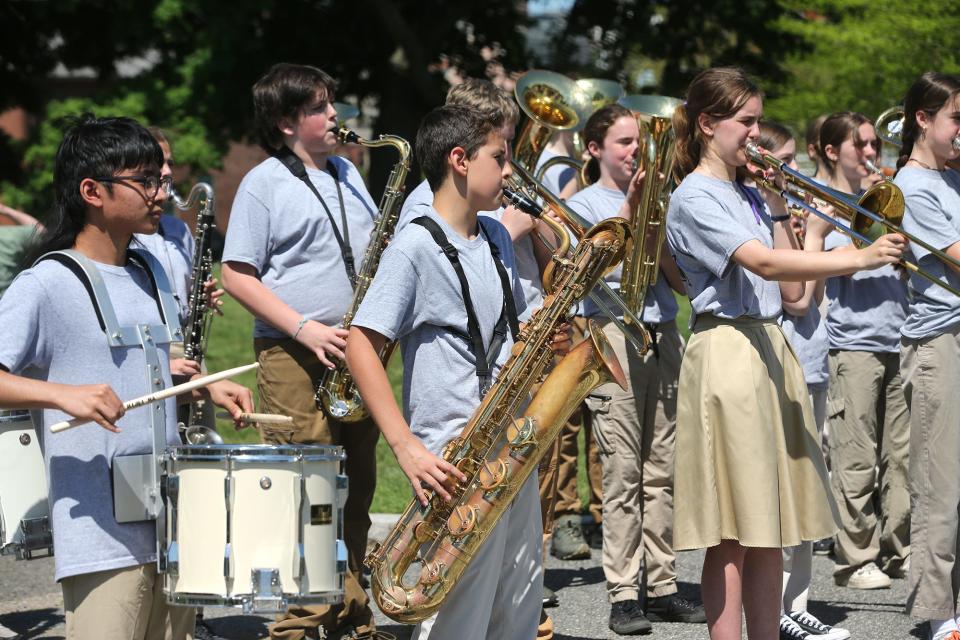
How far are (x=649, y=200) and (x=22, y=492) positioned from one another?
3.08 meters

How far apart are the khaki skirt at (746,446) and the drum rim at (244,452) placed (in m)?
1.64

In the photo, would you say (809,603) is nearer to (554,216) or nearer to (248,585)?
(554,216)

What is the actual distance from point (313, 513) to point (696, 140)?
7.18ft

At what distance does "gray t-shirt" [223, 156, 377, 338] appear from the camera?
5.43 m

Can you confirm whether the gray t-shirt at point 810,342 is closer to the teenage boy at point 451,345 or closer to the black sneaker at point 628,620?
the black sneaker at point 628,620

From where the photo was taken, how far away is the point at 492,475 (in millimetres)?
4090

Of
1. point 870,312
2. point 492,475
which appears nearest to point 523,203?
point 492,475

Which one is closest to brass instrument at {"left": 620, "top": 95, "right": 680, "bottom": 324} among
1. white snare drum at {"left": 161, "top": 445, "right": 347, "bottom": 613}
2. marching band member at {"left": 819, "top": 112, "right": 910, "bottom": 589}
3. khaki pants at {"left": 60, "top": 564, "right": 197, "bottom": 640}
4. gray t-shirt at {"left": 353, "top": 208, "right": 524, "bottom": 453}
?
marching band member at {"left": 819, "top": 112, "right": 910, "bottom": 589}

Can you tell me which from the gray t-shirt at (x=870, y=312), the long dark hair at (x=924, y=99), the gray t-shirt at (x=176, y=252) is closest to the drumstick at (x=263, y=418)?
the gray t-shirt at (x=176, y=252)

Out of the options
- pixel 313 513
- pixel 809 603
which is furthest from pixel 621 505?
pixel 313 513

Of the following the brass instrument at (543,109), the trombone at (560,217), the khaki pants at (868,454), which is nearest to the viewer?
the trombone at (560,217)

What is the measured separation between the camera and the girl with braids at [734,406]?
4.68m

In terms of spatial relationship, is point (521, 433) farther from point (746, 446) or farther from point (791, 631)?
point (791, 631)

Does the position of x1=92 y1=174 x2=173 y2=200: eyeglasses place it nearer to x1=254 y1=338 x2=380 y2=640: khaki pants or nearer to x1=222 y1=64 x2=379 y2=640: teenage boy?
x1=222 y1=64 x2=379 y2=640: teenage boy
